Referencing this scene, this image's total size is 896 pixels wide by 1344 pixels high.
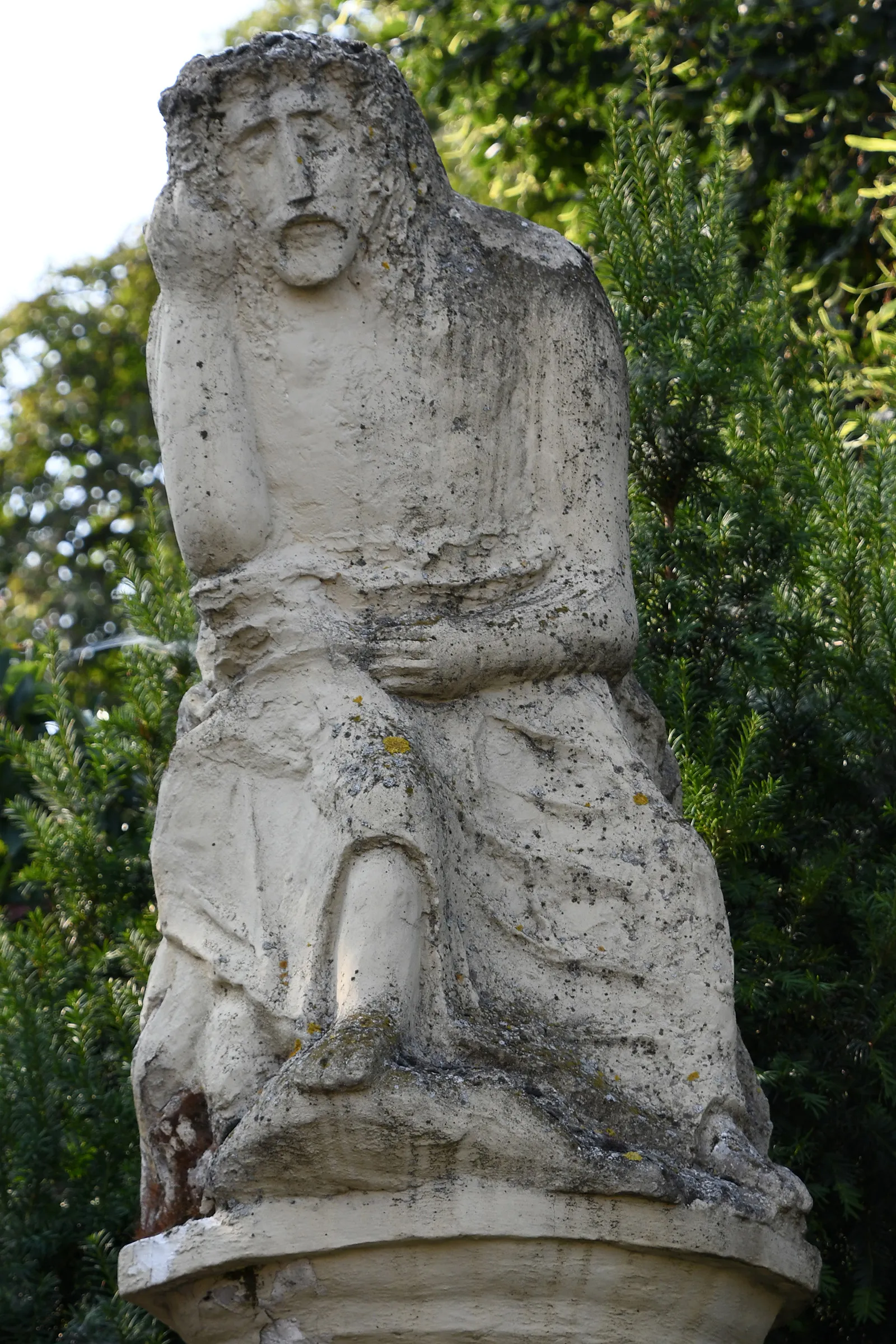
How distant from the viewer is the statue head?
3.92 meters

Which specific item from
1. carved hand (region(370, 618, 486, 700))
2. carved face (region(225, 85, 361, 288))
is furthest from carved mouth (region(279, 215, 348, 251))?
carved hand (region(370, 618, 486, 700))

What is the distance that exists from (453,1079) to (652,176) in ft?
14.9

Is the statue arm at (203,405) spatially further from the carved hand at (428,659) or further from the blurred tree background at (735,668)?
the blurred tree background at (735,668)

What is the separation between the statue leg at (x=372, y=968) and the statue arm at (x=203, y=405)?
2.59ft

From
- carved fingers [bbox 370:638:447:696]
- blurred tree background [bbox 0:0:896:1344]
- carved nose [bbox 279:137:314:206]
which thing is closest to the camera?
carved fingers [bbox 370:638:447:696]

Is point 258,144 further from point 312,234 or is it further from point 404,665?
point 404,665

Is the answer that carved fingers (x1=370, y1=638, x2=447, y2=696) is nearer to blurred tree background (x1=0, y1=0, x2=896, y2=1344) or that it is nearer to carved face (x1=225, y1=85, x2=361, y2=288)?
carved face (x1=225, y1=85, x2=361, y2=288)

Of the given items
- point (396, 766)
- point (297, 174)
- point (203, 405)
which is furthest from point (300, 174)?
point (396, 766)

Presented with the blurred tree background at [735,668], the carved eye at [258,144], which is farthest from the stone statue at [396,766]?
the blurred tree background at [735,668]

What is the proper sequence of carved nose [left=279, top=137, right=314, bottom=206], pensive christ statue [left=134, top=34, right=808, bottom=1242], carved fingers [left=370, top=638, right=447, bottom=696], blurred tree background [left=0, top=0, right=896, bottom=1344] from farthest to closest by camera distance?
blurred tree background [left=0, top=0, right=896, bottom=1344]
carved nose [left=279, top=137, right=314, bottom=206]
carved fingers [left=370, top=638, right=447, bottom=696]
pensive christ statue [left=134, top=34, right=808, bottom=1242]

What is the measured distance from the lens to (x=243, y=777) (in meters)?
3.84

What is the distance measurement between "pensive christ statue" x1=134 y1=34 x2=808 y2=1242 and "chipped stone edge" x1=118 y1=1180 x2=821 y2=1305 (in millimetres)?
51

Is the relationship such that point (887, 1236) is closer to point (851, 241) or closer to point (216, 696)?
point (216, 696)

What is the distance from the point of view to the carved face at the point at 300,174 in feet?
12.9
